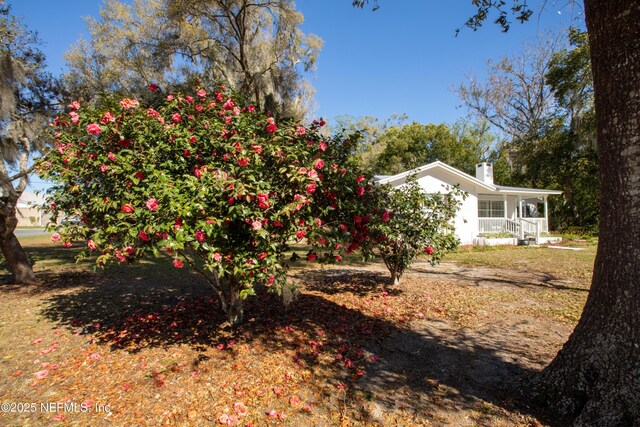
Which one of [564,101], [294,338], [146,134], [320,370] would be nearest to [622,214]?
[320,370]

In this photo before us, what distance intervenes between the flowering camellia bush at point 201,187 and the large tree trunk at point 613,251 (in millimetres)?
2427

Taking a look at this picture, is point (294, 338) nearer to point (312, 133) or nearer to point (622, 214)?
point (312, 133)

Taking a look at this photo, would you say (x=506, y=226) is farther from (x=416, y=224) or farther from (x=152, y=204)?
(x=152, y=204)

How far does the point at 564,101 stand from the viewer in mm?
22188

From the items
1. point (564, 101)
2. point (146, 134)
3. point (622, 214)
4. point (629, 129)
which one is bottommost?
point (622, 214)

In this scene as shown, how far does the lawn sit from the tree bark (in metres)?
0.95

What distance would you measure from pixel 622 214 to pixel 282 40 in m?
13.7

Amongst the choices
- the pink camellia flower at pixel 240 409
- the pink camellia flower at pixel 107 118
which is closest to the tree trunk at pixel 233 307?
the pink camellia flower at pixel 240 409

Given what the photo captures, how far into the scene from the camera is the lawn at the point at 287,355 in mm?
3119

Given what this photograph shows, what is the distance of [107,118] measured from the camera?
3.74 metres

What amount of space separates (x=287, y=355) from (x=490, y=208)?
65.9ft

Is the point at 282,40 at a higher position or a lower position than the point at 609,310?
higher

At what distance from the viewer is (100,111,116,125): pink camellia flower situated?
3.71 m

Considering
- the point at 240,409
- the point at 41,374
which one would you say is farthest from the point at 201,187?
the point at 41,374
